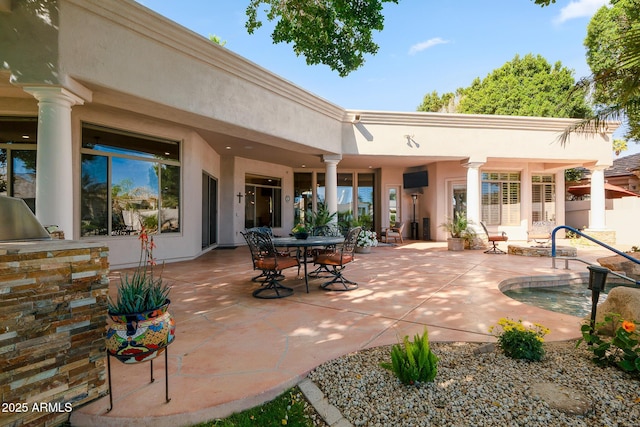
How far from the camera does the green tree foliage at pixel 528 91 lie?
14733 mm

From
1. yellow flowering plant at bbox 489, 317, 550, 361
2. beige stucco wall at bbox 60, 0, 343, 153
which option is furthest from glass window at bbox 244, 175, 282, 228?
yellow flowering plant at bbox 489, 317, 550, 361

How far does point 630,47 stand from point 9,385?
19.4ft

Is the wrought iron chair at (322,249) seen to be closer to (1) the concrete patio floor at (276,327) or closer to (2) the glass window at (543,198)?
(1) the concrete patio floor at (276,327)

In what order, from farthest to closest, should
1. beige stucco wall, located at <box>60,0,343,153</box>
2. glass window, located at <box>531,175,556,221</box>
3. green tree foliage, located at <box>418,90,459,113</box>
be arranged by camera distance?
1. green tree foliage, located at <box>418,90,459,113</box>
2. glass window, located at <box>531,175,556,221</box>
3. beige stucco wall, located at <box>60,0,343,153</box>

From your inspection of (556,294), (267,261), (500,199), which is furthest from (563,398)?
(500,199)

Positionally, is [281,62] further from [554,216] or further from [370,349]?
[554,216]

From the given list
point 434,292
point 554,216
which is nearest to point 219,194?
point 434,292

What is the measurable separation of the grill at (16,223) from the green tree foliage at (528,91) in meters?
17.8

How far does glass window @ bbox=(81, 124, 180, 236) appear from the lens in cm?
606

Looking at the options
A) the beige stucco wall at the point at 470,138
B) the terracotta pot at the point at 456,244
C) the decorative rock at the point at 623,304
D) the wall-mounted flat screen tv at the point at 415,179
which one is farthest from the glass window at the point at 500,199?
the decorative rock at the point at 623,304

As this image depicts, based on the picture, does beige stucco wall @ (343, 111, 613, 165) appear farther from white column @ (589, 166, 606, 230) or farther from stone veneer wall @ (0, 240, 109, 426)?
stone veneer wall @ (0, 240, 109, 426)

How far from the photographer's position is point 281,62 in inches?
337

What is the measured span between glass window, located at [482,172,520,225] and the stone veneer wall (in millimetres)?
12563

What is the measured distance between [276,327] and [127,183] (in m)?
5.38
